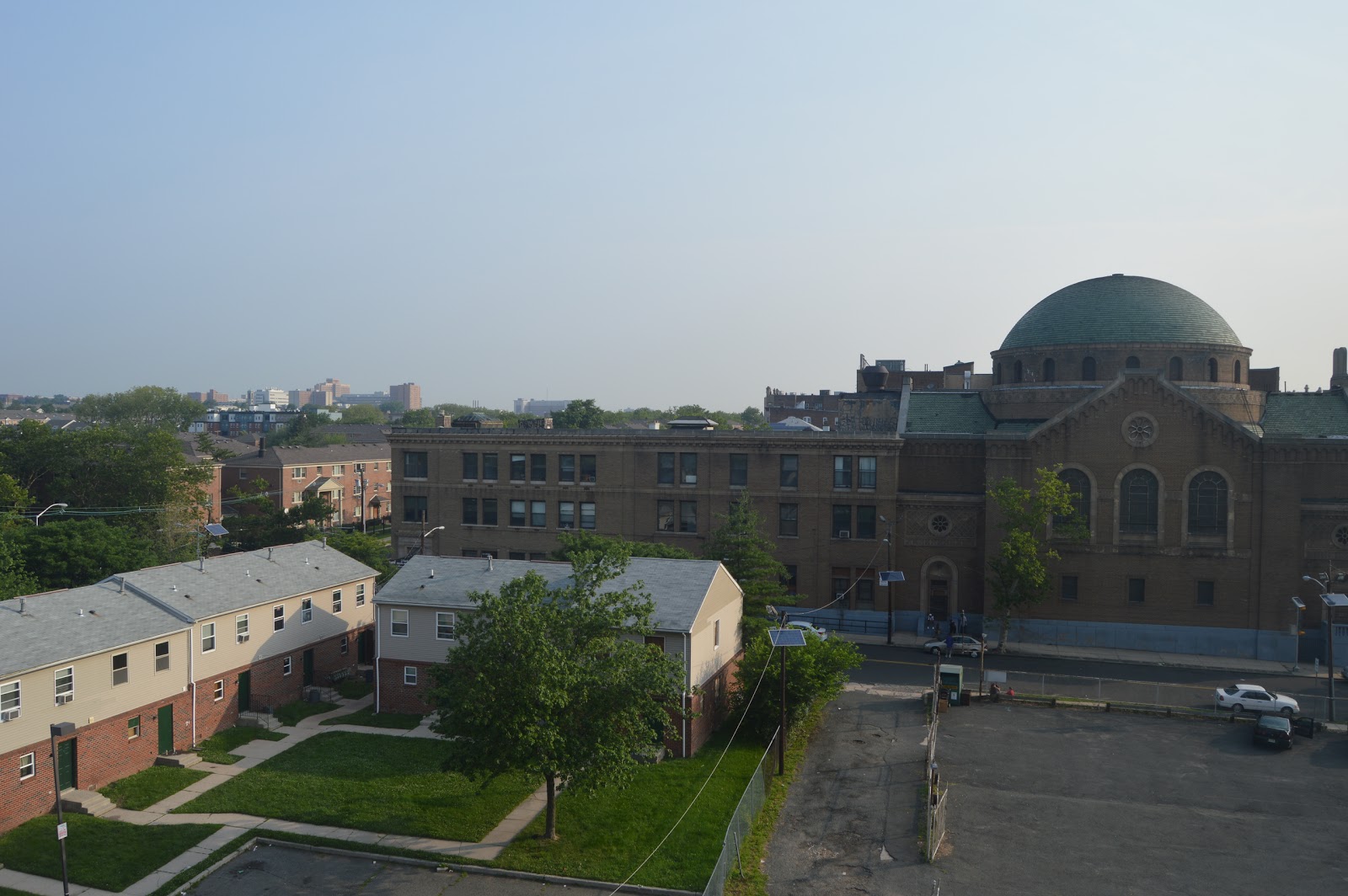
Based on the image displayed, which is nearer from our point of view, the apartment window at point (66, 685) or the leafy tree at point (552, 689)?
the leafy tree at point (552, 689)

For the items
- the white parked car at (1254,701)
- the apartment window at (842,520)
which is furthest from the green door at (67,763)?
the white parked car at (1254,701)

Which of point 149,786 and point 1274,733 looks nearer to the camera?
point 149,786

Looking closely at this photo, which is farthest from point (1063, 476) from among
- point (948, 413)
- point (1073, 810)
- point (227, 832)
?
point (227, 832)

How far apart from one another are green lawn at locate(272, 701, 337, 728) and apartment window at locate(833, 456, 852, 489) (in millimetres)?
30492

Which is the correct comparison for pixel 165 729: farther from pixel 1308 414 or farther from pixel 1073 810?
pixel 1308 414

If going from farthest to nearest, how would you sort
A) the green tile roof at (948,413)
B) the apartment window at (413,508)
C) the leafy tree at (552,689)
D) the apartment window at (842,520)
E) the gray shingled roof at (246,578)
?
the apartment window at (413,508) → the green tile roof at (948,413) → the apartment window at (842,520) → the gray shingled roof at (246,578) → the leafy tree at (552,689)

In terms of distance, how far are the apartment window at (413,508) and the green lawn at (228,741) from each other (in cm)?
3016

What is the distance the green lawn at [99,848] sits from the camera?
2308cm

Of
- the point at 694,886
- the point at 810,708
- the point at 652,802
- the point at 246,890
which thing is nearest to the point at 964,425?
the point at 810,708

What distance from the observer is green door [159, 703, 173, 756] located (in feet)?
101

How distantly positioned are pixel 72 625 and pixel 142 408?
127129 millimetres

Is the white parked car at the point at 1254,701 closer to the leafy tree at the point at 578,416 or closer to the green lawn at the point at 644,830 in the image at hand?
the green lawn at the point at 644,830

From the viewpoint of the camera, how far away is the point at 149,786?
1120 inches

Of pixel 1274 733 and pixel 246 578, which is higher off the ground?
pixel 246 578
